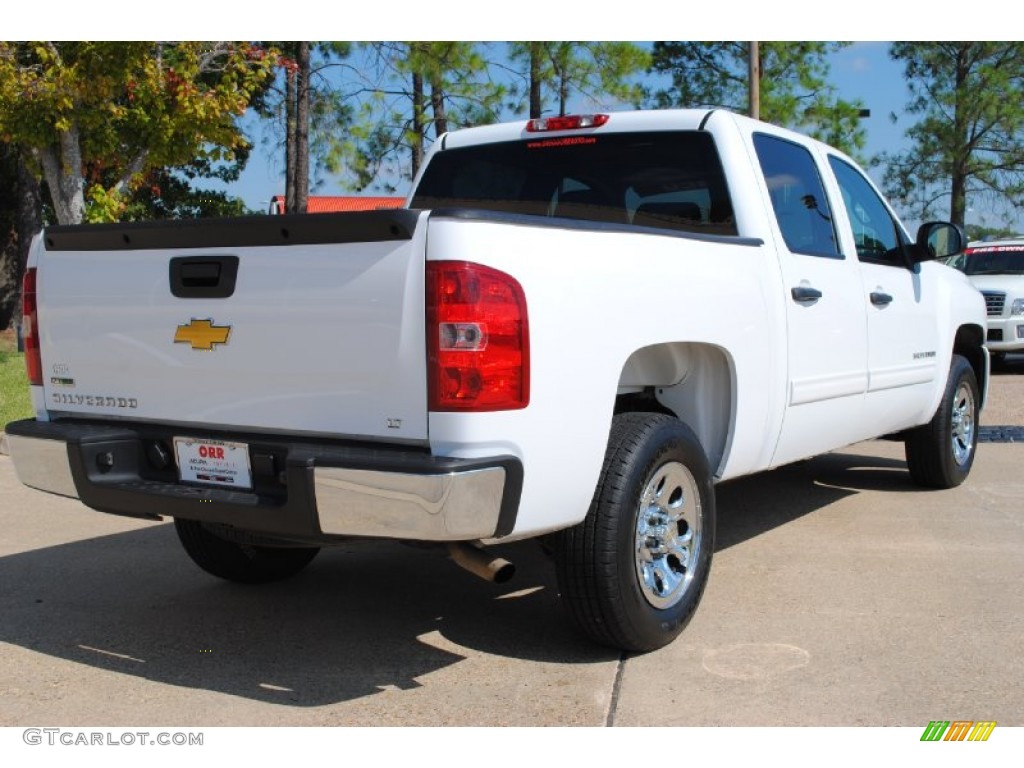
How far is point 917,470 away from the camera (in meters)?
7.14

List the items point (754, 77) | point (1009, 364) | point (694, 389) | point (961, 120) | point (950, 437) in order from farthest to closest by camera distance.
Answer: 1. point (961, 120)
2. point (754, 77)
3. point (1009, 364)
4. point (950, 437)
5. point (694, 389)

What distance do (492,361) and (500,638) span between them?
1483mm

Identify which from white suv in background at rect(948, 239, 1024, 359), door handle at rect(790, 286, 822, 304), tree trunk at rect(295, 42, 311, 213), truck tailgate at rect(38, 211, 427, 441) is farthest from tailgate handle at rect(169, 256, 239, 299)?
white suv in background at rect(948, 239, 1024, 359)

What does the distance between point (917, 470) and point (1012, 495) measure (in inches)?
23.0

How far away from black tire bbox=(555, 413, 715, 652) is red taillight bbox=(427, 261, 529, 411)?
69cm

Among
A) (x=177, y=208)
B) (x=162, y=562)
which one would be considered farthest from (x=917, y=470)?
(x=177, y=208)

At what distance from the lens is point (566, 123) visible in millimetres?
5250

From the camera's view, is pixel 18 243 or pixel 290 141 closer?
pixel 290 141

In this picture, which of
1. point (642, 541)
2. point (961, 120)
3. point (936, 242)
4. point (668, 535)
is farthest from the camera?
point (961, 120)

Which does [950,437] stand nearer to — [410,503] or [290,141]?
[410,503]

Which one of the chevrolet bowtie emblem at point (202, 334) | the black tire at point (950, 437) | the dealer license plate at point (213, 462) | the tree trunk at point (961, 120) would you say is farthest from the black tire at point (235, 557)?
the tree trunk at point (961, 120)

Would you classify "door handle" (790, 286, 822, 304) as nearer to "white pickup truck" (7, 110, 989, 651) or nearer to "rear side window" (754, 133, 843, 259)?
"white pickup truck" (7, 110, 989, 651)

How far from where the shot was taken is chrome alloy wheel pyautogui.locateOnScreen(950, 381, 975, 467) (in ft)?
23.7

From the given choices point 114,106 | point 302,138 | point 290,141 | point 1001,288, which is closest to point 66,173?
point 114,106
